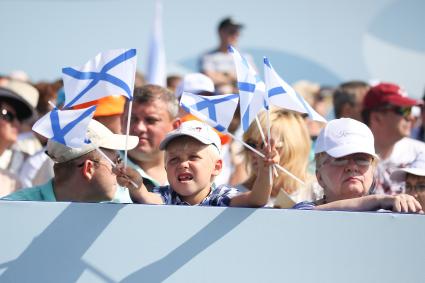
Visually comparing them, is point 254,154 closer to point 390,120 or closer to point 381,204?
point 390,120

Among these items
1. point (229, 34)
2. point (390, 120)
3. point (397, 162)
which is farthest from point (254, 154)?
point (229, 34)

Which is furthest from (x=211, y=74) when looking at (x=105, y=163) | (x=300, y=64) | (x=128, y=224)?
(x=128, y=224)

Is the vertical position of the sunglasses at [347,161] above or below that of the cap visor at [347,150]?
below

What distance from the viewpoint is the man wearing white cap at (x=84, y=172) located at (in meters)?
4.79

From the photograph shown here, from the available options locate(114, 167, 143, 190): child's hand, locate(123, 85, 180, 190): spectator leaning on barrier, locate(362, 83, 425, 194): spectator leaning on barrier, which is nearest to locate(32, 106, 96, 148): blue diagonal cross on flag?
locate(114, 167, 143, 190): child's hand

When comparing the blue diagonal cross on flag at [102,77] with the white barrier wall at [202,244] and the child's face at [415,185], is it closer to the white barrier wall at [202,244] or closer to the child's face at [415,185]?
the white barrier wall at [202,244]

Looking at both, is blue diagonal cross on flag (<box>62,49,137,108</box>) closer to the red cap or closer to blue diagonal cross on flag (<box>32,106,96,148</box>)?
blue diagonal cross on flag (<box>32,106,96,148</box>)

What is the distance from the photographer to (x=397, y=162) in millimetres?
6418

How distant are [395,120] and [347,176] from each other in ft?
7.35

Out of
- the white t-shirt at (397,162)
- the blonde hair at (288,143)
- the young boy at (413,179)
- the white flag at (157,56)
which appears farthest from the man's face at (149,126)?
the white flag at (157,56)

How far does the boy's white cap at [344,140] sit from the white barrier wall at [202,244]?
0.69 metres

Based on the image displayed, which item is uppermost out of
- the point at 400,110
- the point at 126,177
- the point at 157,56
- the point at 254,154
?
the point at 126,177

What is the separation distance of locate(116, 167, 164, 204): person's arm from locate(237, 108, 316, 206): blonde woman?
1429 millimetres

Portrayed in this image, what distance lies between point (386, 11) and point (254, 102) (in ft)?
24.6
